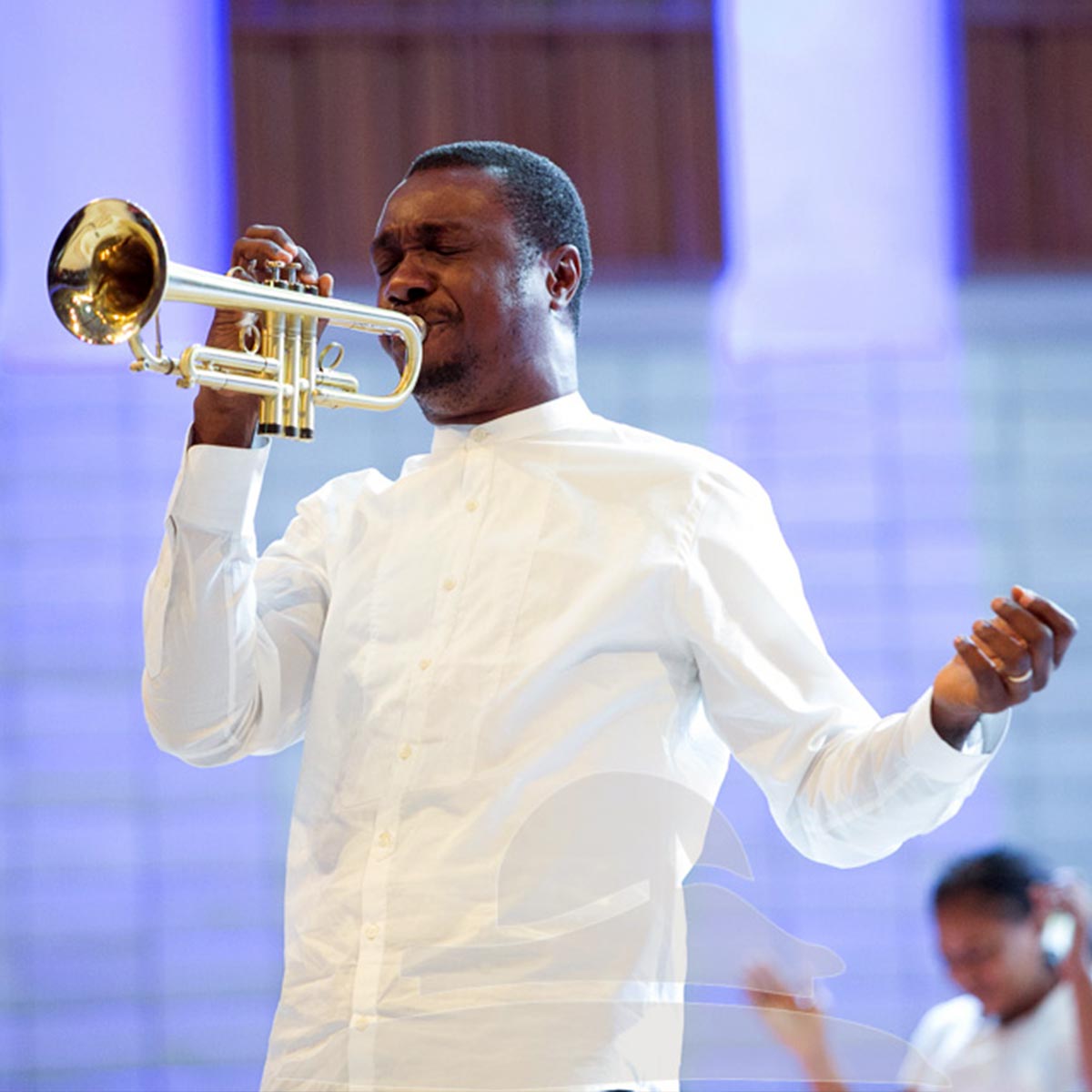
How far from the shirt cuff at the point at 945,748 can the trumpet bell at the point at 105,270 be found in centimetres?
77

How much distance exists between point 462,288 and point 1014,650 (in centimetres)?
73

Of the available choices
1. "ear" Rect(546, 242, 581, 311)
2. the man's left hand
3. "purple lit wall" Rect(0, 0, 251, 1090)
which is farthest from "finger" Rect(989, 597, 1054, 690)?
"purple lit wall" Rect(0, 0, 251, 1090)

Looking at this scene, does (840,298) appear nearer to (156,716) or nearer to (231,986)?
(231,986)

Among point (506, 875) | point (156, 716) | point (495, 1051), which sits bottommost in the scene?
point (495, 1051)

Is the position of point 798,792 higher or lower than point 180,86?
lower

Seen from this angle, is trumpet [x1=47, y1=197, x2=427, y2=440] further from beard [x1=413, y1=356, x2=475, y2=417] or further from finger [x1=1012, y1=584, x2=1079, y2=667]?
finger [x1=1012, y1=584, x2=1079, y2=667]

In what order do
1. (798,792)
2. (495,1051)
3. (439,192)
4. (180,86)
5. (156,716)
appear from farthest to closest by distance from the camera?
1. (180,86)
2. (439,192)
3. (156,716)
4. (798,792)
5. (495,1051)

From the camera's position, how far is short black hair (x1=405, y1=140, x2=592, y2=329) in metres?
1.89

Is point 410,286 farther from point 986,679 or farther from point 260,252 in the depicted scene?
point 986,679

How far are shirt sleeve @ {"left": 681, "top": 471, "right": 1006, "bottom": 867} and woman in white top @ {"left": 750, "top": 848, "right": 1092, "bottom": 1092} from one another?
75cm

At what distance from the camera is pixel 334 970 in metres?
1.60

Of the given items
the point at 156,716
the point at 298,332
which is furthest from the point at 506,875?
the point at 298,332

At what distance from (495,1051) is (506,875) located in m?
0.16

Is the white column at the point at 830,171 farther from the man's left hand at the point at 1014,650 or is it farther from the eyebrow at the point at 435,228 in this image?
the man's left hand at the point at 1014,650
